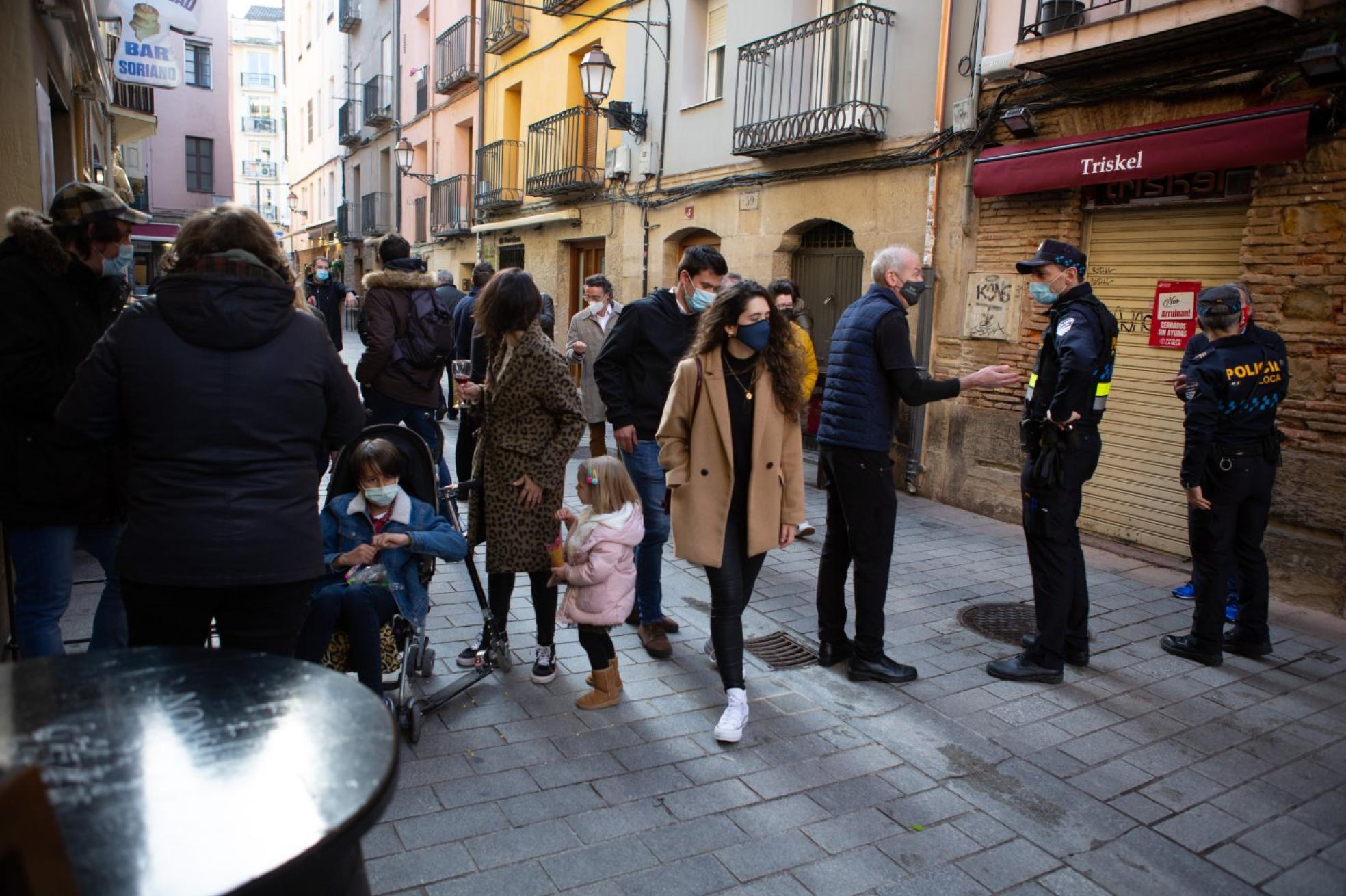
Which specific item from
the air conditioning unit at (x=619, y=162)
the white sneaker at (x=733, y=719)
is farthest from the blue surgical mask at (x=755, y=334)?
the air conditioning unit at (x=619, y=162)

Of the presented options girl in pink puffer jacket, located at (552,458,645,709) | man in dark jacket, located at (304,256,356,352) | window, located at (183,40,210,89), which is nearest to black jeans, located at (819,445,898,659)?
girl in pink puffer jacket, located at (552,458,645,709)

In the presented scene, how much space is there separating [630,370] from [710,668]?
1536 mm

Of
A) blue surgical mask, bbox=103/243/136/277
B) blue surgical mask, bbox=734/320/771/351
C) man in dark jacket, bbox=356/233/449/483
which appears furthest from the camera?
man in dark jacket, bbox=356/233/449/483

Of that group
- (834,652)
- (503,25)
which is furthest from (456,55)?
(834,652)

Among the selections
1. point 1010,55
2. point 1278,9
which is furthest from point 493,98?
point 1278,9

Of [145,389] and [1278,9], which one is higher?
[1278,9]

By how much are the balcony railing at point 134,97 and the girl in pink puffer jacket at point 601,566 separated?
48.9 feet

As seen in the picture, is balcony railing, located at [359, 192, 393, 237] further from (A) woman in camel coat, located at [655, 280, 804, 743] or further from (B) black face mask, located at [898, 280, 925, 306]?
(A) woman in camel coat, located at [655, 280, 804, 743]

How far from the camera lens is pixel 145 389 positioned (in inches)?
96.0

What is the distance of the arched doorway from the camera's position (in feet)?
33.3

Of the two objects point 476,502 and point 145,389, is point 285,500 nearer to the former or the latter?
point 145,389

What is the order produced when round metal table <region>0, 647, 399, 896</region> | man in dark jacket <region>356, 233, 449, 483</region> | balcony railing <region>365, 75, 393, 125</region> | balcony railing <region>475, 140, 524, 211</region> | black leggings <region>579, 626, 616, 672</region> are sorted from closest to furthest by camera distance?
round metal table <region>0, 647, 399, 896</region>, black leggings <region>579, 626, 616, 672</region>, man in dark jacket <region>356, 233, 449, 483</region>, balcony railing <region>475, 140, 524, 211</region>, balcony railing <region>365, 75, 393, 125</region>

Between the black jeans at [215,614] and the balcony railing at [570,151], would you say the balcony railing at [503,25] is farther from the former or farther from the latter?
the black jeans at [215,614]

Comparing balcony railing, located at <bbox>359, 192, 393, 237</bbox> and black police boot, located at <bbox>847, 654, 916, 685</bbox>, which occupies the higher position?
balcony railing, located at <bbox>359, 192, 393, 237</bbox>
